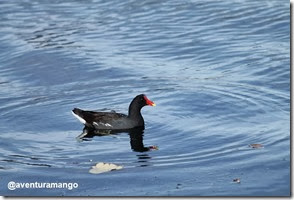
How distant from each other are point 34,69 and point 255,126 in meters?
7.97

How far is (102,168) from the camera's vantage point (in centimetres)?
1301

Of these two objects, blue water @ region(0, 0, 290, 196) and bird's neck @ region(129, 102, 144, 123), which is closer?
blue water @ region(0, 0, 290, 196)

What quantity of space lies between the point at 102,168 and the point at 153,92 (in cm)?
532

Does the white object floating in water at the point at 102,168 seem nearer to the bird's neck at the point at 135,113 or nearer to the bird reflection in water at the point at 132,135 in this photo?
the bird reflection in water at the point at 132,135

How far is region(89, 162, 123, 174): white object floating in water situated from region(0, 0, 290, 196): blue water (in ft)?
0.50

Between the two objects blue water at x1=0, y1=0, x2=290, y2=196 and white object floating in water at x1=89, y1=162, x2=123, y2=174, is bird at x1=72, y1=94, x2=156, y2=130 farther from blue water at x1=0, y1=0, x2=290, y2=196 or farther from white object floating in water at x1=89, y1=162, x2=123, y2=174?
white object floating in water at x1=89, y1=162, x2=123, y2=174

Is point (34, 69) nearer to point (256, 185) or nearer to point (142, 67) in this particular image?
point (142, 67)

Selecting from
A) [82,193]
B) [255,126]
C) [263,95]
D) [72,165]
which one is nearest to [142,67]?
[263,95]

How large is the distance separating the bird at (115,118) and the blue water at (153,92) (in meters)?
0.38

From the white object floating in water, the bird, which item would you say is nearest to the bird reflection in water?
the bird

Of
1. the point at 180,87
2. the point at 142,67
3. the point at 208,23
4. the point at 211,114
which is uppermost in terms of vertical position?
the point at 208,23

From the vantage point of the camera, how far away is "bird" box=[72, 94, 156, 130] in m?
16.0

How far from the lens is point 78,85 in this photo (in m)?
18.9

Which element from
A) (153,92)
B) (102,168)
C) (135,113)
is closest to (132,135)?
(135,113)
